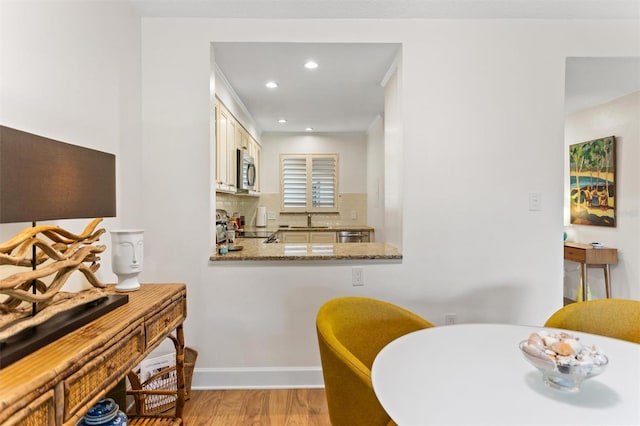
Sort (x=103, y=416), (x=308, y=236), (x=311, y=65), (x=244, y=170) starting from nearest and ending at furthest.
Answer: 1. (x=103, y=416)
2. (x=311, y=65)
3. (x=244, y=170)
4. (x=308, y=236)

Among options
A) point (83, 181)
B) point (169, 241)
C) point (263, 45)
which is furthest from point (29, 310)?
point (263, 45)

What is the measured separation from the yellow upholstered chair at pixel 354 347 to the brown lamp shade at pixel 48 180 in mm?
995

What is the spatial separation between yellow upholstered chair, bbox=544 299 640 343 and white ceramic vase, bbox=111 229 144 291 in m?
1.99

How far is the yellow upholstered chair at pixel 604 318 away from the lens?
1.63 meters

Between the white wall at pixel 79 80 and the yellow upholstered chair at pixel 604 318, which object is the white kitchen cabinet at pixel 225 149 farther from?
the yellow upholstered chair at pixel 604 318

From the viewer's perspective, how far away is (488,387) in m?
1.03

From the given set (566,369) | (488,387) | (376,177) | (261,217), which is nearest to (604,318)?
(566,369)

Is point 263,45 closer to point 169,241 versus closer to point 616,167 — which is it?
point 169,241

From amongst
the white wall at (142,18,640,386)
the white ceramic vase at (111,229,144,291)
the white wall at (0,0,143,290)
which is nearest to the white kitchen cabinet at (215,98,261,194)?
the white wall at (142,18,640,386)

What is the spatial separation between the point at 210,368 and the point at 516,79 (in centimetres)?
290

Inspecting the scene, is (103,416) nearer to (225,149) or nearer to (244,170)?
(225,149)

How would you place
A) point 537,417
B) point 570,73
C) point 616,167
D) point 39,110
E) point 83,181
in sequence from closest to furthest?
point 537,417
point 83,181
point 39,110
point 570,73
point 616,167

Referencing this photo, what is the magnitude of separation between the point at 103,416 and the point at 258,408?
99 cm

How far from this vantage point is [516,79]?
94.3 inches
